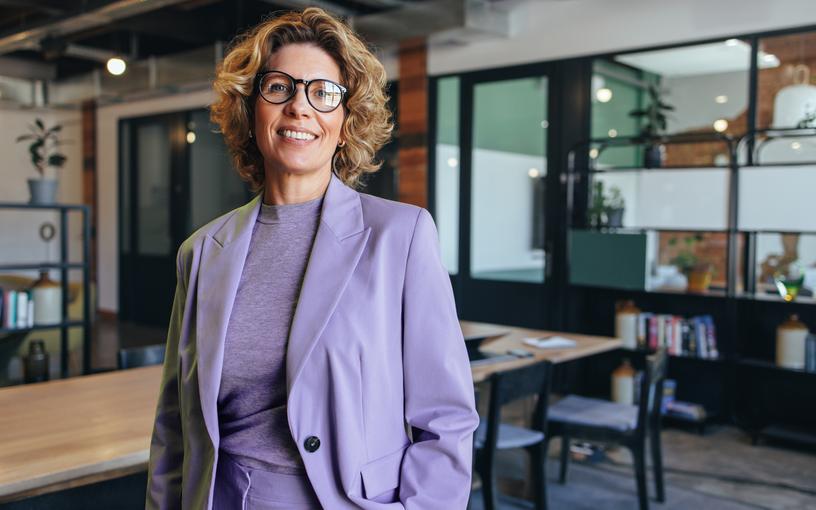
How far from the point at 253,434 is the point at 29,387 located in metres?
1.94

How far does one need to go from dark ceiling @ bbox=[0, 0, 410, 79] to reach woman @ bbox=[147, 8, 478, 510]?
484cm

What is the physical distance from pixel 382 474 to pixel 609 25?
535 cm

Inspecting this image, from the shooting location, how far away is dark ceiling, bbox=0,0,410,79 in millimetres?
7012

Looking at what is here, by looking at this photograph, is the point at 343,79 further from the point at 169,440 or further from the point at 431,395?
the point at 169,440

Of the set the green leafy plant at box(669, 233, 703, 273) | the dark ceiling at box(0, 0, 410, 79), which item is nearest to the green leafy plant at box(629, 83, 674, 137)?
the green leafy plant at box(669, 233, 703, 273)

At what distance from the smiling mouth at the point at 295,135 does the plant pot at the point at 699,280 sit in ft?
15.2

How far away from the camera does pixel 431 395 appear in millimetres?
1300

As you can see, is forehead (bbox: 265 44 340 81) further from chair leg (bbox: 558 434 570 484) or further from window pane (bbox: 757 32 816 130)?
window pane (bbox: 757 32 816 130)

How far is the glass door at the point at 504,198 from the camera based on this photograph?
6.46m

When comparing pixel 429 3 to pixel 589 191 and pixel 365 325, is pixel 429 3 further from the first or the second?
pixel 365 325

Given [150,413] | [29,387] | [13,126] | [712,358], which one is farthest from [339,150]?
[13,126]

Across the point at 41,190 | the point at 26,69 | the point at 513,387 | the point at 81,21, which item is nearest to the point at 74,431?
the point at 513,387

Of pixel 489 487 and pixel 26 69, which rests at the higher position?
pixel 26 69

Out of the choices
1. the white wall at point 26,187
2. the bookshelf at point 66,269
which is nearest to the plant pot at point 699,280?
the bookshelf at point 66,269
